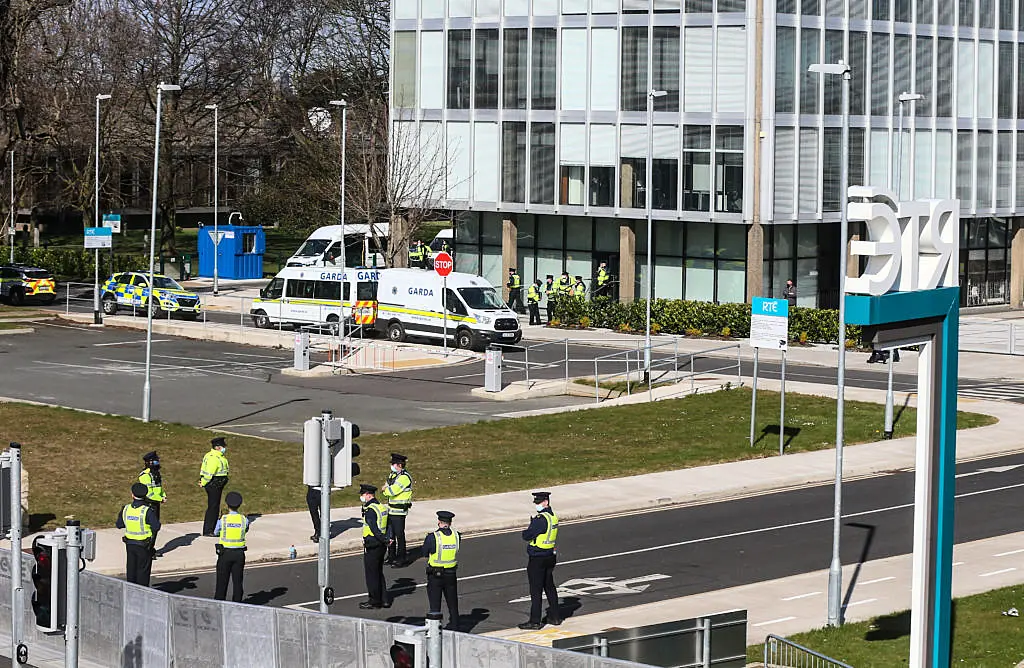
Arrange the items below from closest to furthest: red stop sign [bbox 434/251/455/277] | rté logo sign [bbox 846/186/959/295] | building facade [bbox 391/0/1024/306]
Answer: rté logo sign [bbox 846/186/959/295], red stop sign [bbox 434/251/455/277], building facade [bbox 391/0/1024/306]

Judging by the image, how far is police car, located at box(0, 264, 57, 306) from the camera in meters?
64.5

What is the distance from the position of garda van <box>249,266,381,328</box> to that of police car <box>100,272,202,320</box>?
319cm

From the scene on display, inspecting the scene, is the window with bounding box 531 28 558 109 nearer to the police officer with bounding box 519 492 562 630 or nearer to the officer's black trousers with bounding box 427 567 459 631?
the police officer with bounding box 519 492 562 630

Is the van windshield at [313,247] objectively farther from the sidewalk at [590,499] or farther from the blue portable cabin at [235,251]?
the sidewalk at [590,499]

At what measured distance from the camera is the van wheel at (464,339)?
1978 inches

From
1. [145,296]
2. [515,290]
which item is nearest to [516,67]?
[515,290]

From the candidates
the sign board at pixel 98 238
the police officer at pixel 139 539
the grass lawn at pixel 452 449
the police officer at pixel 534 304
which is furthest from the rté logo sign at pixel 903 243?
the sign board at pixel 98 238

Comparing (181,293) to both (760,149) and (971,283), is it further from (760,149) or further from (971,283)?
(971,283)

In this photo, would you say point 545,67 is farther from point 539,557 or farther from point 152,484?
point 539,557

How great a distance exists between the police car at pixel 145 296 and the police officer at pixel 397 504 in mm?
35458

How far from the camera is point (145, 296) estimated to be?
59250 mm

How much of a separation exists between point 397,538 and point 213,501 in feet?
10.9

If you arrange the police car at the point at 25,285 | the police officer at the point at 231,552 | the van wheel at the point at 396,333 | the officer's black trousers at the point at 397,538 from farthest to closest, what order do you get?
1. the police car at the point at 25,285
2. the van wheel at the point at 396,333
3. the officer's black trousers at the point at 397,538
4. the police officer at the point at 231,552

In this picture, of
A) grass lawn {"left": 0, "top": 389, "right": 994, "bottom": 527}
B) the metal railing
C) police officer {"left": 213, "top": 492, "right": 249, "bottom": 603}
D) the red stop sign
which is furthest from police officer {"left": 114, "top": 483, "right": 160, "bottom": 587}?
the red stop sign
